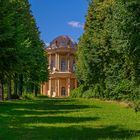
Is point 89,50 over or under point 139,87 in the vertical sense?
over

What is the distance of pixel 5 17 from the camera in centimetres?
2048

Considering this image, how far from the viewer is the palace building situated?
124000 millimetres

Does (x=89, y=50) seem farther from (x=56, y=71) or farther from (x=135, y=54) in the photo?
(x=56, y=71)

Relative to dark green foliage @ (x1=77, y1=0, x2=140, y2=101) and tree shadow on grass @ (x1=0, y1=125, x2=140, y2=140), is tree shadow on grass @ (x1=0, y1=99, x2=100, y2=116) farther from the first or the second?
tree shadow on grass @ (x1=0, y1=125, x2=140, y2=140)

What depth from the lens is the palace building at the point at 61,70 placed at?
12400cm

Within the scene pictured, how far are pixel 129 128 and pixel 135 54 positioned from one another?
3494mm

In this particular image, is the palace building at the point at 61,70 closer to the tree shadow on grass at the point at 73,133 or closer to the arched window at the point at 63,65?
the arched window at the point at 63,65

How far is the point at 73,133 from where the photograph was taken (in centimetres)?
1952

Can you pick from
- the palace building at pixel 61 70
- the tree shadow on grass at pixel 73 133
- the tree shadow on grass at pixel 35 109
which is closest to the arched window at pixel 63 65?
the palace building at pixel 61 70

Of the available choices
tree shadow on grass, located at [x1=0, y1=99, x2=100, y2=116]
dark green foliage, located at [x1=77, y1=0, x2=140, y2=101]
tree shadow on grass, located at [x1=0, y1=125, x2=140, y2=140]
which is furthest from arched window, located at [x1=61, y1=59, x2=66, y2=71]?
tree shadow on grass, located at [x1=0, y1=125, x2=140, y2=140]

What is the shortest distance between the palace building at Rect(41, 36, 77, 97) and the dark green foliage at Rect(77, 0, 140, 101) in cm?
5014

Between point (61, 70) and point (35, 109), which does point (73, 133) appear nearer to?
point (35, 109)

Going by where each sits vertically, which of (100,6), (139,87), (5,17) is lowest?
(139,87)

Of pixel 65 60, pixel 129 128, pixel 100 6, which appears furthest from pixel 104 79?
pixel 65 60
